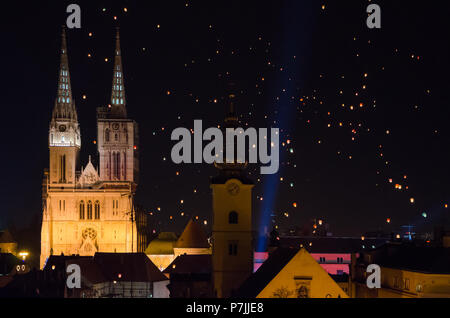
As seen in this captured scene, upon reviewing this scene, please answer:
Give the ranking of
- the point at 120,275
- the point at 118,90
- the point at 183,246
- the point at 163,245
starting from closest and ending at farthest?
the point at 120,275 < the point at 183,246 < the point at 163,245 < the point at 118,90

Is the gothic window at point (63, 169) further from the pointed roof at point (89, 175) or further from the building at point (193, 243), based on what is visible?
the building at point (193, 243)

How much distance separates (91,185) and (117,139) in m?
8.19

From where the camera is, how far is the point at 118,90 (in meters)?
110

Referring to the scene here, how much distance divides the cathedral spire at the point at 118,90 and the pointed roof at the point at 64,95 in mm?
6494

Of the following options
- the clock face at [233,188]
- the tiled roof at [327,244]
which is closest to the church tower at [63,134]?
the tiled roof at [327,244]

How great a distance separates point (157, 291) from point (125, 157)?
147 ft

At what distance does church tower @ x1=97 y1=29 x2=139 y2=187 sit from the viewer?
107 m

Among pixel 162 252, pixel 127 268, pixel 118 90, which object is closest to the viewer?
pixel 127 268

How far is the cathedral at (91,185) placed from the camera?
339 ft

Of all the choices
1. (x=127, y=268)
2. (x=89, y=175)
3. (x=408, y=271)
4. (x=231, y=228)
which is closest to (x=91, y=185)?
(x=89, y=175)

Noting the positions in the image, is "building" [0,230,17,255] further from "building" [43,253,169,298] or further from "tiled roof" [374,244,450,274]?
"tiled roof" [374,244,450,274]

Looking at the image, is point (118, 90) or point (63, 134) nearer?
point (63, 134)

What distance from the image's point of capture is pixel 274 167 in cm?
5594

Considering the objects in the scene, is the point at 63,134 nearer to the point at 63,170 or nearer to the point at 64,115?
the point at 64,115
